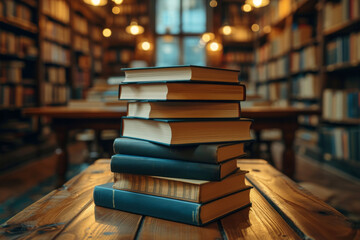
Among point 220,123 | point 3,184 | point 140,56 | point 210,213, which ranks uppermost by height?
point 140,56

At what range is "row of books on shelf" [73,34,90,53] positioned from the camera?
18.0 feet

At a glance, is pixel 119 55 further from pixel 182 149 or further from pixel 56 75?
pixel 182 149

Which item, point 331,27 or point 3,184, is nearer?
point 3,184

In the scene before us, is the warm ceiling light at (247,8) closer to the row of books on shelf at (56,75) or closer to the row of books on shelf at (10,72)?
the row of books on shelf at (10,72)

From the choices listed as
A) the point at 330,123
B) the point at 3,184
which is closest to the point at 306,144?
the point at 330,123

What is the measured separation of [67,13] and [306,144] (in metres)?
4.23

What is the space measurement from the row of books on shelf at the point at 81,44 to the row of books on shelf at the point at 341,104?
4.24 m

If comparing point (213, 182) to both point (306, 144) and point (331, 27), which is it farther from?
point (306, 144)

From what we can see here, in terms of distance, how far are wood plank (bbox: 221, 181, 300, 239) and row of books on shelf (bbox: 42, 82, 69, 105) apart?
4.30 m

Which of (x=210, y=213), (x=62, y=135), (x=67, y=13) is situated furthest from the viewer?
(x=67, y=13)

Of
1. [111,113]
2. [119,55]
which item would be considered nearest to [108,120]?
[111,113]

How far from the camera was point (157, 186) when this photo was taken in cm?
60

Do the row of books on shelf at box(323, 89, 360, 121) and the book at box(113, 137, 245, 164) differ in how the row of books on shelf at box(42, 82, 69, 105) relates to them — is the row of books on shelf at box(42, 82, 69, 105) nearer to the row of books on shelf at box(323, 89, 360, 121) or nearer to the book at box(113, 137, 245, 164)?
the row of books on shelf at box(323, 89, 360, 121)

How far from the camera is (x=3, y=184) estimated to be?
2670 mm
